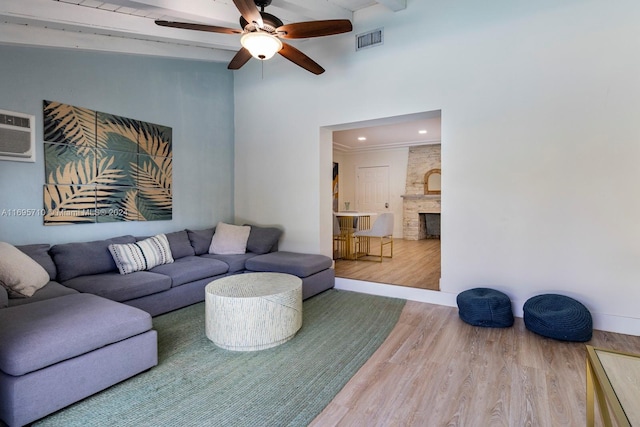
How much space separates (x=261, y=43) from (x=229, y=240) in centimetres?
262

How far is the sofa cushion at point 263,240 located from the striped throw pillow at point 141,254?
107cm

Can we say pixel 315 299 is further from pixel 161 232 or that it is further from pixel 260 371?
pixel 161 232

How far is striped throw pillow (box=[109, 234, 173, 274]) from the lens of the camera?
3.26m

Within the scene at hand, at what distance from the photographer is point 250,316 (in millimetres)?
2398

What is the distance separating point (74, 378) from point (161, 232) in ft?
8.88

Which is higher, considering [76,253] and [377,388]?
[76,253]

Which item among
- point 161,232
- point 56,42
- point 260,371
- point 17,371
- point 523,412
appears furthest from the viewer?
point 161,232

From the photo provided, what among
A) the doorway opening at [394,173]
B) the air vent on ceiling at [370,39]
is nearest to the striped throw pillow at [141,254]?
the doorway opening at [394,173]

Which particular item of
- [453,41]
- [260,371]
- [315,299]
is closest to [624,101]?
[453,41]

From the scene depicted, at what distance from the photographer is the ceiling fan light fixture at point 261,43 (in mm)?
2539

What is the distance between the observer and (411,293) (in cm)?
376

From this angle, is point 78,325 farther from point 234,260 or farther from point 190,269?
point 234,260

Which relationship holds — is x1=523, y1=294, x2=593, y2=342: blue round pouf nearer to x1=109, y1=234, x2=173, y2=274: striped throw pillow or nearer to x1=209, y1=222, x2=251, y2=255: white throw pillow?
x1=209, y1=222, x2=251, y2=255: white throw pillow

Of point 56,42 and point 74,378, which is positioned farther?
point 56,42
